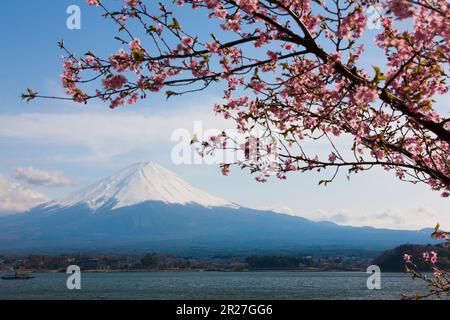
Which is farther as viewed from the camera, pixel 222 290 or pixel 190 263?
pixel 190 263

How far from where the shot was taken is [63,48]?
19.0 ft

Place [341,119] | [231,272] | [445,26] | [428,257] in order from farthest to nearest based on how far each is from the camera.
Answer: [231,272], [428,257], [341,119], [445,26]

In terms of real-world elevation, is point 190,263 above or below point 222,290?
below

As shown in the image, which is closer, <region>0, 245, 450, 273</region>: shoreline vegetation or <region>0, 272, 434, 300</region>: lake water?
<region>0, 272, 434, 300</region>: lake water

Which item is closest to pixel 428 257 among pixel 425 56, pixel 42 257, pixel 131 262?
pixel 425 56

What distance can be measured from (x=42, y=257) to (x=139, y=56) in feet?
597

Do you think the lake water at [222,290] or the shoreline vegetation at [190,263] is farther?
the shoreline vegetation at [190,263]

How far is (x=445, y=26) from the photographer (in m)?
3.98
